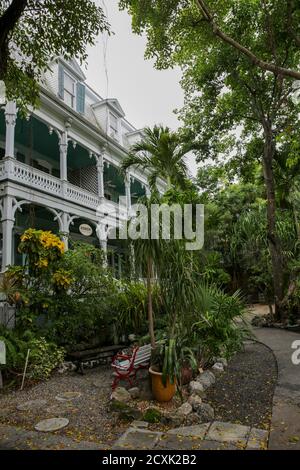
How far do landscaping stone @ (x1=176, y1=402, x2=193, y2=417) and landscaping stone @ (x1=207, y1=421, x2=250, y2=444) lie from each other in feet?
1.27

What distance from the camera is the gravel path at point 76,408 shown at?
3795 millimetres

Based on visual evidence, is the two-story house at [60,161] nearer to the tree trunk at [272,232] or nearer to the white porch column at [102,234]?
the white porch column at [102,234]

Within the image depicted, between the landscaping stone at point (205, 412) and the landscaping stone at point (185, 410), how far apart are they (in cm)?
10

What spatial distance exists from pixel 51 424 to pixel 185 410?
1680 mm

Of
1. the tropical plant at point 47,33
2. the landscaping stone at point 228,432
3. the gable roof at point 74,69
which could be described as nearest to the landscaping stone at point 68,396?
the landscaping stone at point 228,432

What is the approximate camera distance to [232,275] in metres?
17.8

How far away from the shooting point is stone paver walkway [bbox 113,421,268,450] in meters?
3.27

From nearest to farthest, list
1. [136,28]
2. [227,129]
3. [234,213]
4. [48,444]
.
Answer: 1. [48,444]
2. [136,28]
3. [227,129]
4. [234,213]

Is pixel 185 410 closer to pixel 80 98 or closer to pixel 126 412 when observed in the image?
pixel 126 412

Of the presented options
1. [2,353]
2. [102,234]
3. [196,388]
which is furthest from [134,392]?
[102,234]

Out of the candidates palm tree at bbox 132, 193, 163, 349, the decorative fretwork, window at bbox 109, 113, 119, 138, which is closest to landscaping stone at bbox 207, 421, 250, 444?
palm tree at bbox 132, 193, 163, 349

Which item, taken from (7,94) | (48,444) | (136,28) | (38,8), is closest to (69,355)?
(48,444)
